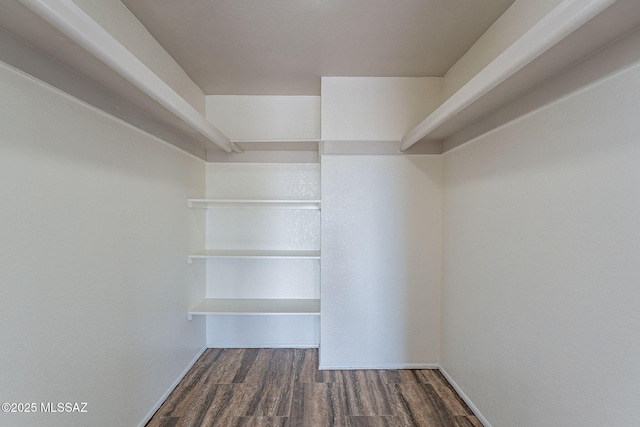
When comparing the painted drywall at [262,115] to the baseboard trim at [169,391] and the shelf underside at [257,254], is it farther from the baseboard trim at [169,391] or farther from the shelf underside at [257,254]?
the baseboard trim at [169,391]

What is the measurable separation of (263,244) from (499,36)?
7.80 ft

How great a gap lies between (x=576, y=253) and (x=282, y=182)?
222 cm

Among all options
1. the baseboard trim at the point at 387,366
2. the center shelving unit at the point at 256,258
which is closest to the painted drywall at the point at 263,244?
the center shelving unit at the point at 256,258

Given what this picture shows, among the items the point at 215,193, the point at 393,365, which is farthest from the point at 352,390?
the point at 215,193

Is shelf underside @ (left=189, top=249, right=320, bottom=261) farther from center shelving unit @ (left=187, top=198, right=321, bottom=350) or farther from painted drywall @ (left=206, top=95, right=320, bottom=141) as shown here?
painted drywall @ (left=206, top=95, right=320, bottom=141)

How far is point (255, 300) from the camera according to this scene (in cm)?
275

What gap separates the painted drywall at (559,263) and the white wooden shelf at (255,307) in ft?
4.31

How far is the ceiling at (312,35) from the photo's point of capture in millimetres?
1543

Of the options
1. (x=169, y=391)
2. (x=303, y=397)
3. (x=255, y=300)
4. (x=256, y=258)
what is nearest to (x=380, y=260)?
(x=256, y=258)

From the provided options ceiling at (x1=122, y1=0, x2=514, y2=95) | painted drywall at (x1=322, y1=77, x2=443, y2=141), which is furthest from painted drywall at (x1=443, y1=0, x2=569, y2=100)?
painted drywall at (x1=322, y1=77, x2=443, y2=141)

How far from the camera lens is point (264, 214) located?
2775mm

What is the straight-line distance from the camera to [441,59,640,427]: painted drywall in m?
0.95

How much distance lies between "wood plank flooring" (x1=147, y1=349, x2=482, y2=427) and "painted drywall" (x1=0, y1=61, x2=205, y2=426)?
30 cm

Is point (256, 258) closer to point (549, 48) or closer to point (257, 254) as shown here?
point (257, 254)
